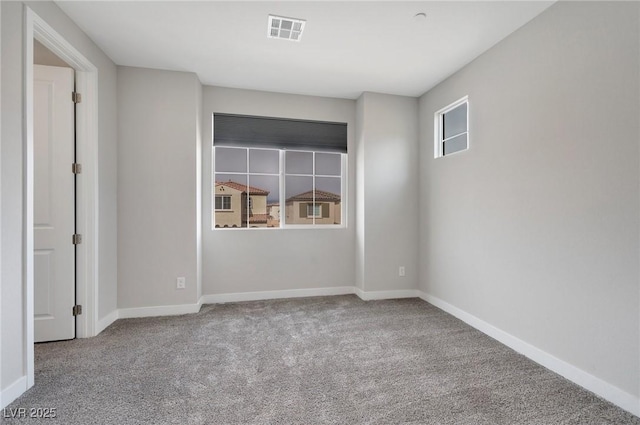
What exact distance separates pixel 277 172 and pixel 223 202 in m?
0.81

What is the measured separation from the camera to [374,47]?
276 centimetres

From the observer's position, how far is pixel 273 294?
384 centimetres

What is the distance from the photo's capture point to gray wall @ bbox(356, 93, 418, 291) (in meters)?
3.84

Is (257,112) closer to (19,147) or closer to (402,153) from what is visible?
(402,153)

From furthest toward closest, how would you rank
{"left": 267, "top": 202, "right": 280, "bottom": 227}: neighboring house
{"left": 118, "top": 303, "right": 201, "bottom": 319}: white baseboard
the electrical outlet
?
1. {"left": 267, "top": 202, "right": 280, "bottom": 227}: neighboring house
2. the electrical outlet
3. {"left": 118, "top": 303, "right": 201, "bottom": 319}: white baseboard

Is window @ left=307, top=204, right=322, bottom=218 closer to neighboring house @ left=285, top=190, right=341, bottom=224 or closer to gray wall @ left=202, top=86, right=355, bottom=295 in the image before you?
neighboring house @ left=285, top=190, right=341, bottom=224

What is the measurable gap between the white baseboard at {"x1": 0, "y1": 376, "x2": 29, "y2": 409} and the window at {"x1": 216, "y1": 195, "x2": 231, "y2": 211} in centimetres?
232

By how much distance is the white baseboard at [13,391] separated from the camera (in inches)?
67.0

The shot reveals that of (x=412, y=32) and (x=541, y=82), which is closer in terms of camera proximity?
(x=541, y=82)

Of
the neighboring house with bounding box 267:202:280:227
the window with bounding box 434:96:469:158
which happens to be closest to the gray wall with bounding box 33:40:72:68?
the neighboring house with bounding box 267:202:280:227

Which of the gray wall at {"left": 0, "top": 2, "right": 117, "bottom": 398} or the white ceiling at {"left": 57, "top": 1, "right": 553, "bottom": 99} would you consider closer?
the gray wall at {"left": 0, "top": 2, "right": 117, "bottom": 398}

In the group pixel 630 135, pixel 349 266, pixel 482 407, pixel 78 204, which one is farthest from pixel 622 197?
pixel 78 204

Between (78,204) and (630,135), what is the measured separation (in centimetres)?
414

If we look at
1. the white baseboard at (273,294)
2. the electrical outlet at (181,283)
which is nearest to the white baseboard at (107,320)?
the electrical outlet at (181,283)
